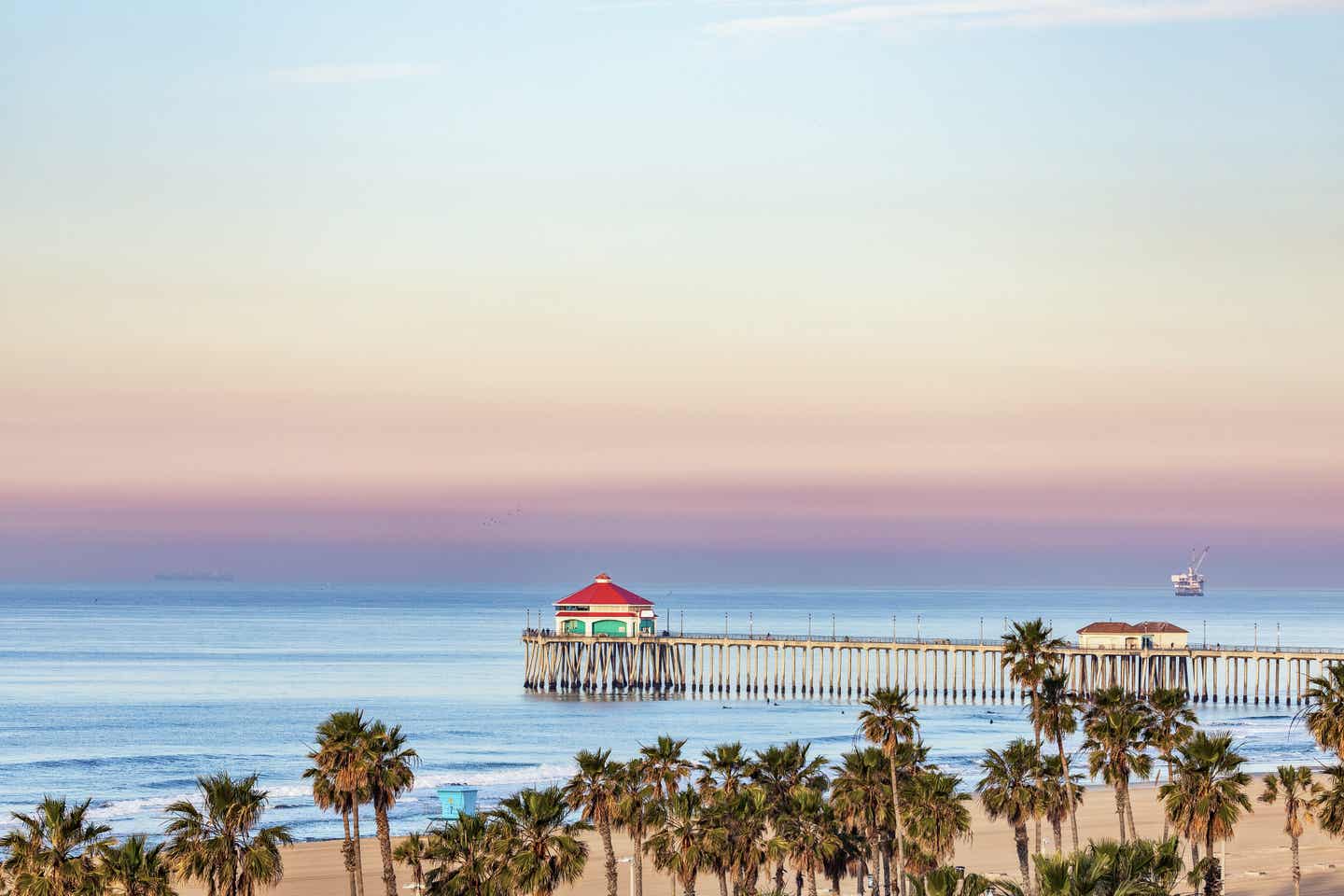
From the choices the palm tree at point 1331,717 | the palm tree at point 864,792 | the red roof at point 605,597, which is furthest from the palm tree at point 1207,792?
the red roof at point 605,597

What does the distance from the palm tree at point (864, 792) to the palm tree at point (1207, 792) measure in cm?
645

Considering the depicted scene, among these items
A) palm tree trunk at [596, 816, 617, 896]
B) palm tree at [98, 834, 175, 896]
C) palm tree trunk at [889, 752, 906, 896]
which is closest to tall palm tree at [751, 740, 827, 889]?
palm tree trunk at [889, 752, 906, 896]

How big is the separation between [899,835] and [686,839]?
252 inches

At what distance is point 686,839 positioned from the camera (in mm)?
36594

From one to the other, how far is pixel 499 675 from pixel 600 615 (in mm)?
29840

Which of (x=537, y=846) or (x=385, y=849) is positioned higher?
(x=537, y=846)

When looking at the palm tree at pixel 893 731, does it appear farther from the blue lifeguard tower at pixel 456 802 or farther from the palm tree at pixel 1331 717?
the blue lifeguard tower at pixel 456 802

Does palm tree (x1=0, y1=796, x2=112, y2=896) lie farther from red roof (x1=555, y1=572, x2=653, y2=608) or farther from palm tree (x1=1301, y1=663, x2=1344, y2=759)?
red roof (x1=555, y1=572, x2=653, y2=608)

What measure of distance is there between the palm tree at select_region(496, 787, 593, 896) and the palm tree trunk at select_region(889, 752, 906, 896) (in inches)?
350

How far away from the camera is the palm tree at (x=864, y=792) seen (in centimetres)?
4069

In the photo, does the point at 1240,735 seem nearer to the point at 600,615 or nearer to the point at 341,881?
the point at 600,615

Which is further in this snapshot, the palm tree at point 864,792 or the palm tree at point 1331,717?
the palm tree at point 864,792

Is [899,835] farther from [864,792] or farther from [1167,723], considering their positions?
[1167,723]

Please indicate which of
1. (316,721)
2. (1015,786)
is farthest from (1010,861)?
(316,721)
